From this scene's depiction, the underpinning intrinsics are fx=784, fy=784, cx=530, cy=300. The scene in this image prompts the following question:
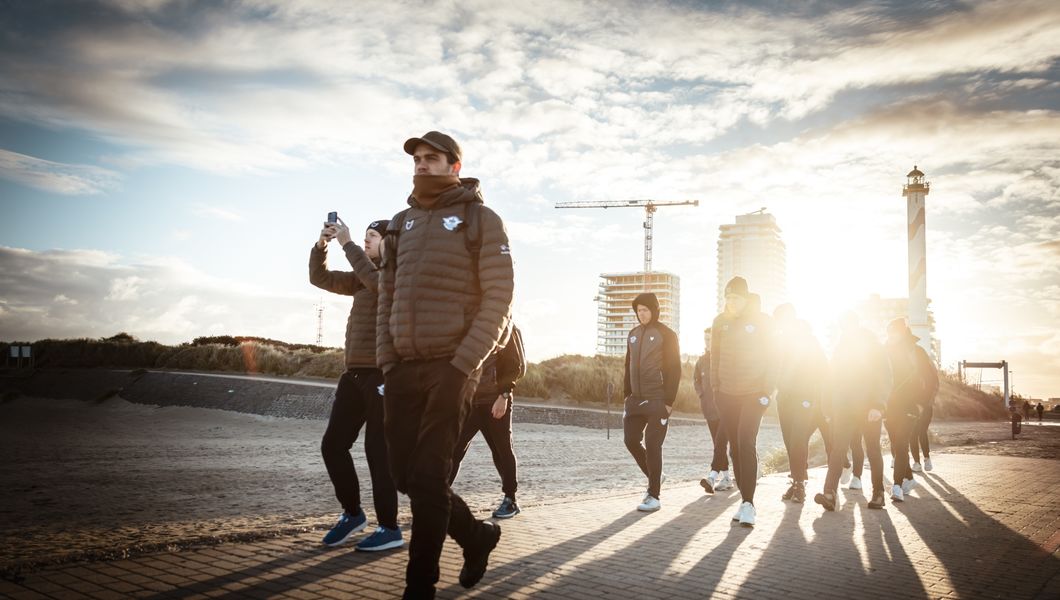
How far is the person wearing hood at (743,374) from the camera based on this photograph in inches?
289

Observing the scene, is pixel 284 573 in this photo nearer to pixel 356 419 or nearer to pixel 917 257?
pixel 356 419

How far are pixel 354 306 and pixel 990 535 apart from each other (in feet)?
19.2

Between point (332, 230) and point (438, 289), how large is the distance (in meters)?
1.23

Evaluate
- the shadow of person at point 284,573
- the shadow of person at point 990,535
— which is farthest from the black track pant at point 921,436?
the shadow of person at point 284,573

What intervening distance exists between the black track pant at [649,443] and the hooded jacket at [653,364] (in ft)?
0.74

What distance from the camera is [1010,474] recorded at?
12.5 meters

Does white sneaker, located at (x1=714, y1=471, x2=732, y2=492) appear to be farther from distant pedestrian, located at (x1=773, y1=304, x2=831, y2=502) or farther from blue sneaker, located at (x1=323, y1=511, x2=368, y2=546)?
blue sneaker, located at (x1=323, y1=511, x2=368, y2=546)

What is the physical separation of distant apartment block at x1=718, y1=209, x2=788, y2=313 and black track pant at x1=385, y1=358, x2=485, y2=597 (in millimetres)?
166072

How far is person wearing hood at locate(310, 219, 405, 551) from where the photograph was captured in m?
5.62

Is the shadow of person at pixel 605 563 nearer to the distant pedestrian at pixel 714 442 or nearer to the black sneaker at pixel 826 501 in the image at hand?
the black sneaker at pixel 826 501

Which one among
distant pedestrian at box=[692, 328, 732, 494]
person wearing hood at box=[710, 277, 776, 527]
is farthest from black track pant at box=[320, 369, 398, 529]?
distant pedestrian at box=[692, 328, 732, 494]

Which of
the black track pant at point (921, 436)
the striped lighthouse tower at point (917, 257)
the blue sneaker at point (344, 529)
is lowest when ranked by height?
the blue sneaker at point (344, 529)

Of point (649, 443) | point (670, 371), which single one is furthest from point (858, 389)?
point (649, 443)

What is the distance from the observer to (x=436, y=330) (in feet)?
13.0
